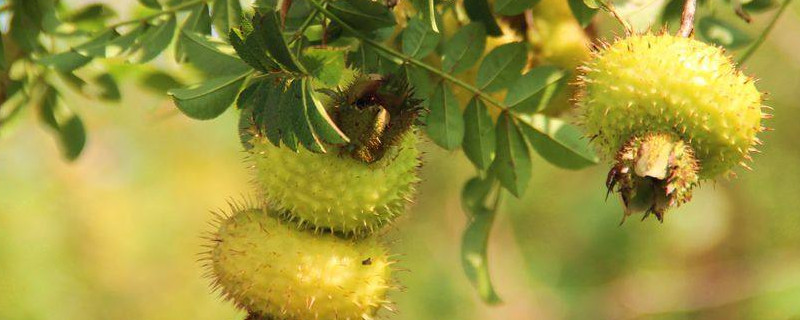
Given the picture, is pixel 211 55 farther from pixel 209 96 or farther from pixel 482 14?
pixel 482 14

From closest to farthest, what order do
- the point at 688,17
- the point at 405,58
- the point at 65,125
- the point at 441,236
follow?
1. the point at 688,17
2. the point at 405,58
3. the point at 65,125
4. the point at 441,236

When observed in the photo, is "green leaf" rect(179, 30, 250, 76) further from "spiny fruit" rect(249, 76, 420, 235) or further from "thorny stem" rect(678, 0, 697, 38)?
"thorny stem" rect(678, 0, 697, 38)

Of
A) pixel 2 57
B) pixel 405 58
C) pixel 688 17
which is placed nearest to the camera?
pixel 688 17

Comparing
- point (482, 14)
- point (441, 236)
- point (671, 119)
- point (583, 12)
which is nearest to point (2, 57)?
point (482, 14)

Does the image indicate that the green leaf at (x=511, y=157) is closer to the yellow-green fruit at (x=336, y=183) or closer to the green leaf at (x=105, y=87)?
the yellow-green fruit at (x=336, y=183)

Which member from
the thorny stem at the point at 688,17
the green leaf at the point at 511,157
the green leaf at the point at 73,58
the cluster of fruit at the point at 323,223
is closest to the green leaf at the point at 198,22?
the green leaf at the point at 73,58
